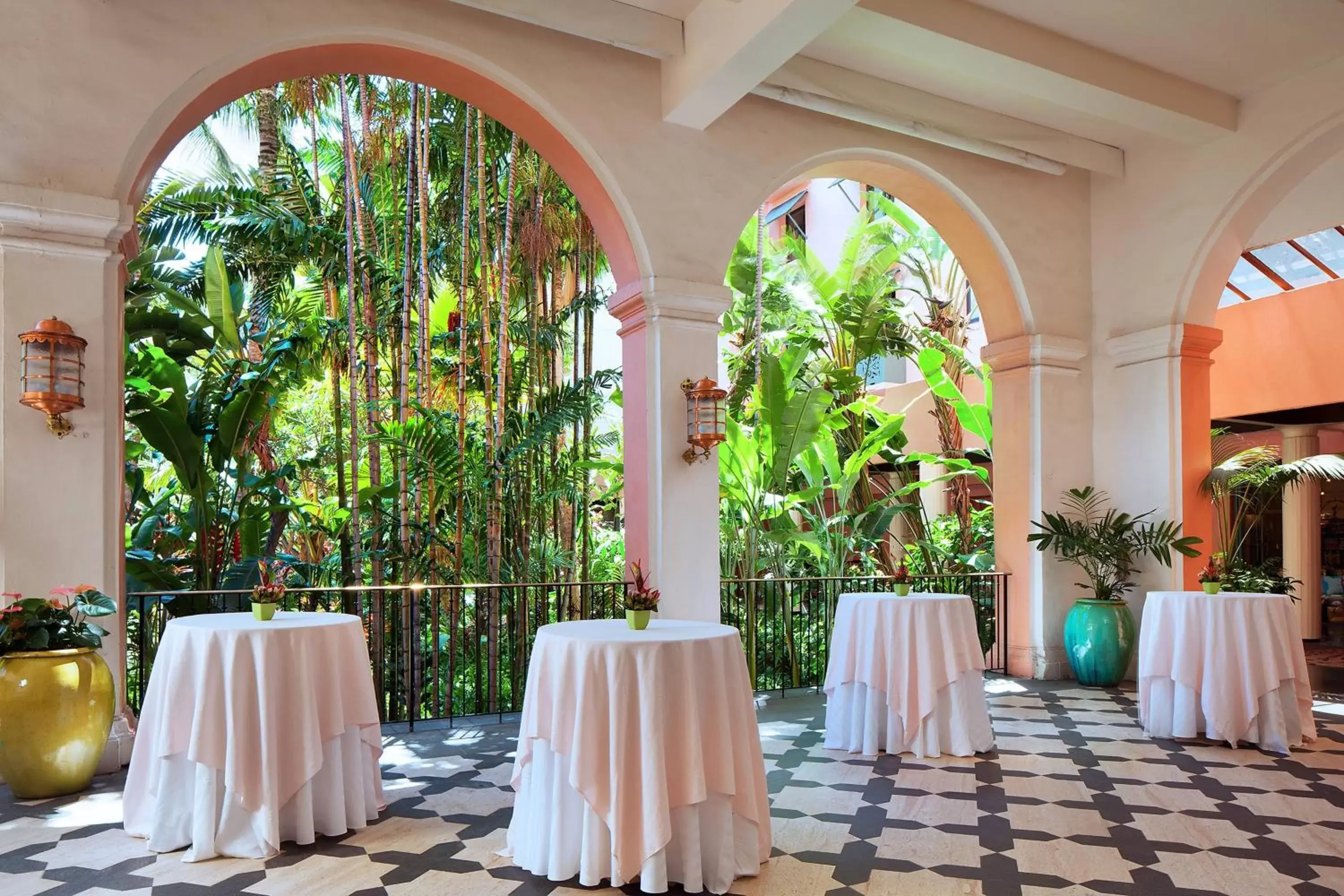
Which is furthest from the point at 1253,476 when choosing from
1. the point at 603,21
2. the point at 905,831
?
the point at 603,21

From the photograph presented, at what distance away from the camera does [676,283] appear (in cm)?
647

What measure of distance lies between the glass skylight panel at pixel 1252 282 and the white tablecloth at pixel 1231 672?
668 centimetres

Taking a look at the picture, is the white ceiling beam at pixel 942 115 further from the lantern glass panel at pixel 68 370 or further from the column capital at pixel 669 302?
the lantern glass panel at pixel 68 370

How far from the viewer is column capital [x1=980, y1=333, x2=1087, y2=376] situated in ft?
27.1

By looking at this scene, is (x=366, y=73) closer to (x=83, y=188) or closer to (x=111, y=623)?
(x=83, y=188)

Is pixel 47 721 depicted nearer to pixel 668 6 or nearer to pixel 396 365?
pixel 668 6

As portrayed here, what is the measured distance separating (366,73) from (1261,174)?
21.5ft

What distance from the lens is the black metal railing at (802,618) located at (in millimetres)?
7930

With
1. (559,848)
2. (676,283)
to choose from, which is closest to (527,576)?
(676,283)

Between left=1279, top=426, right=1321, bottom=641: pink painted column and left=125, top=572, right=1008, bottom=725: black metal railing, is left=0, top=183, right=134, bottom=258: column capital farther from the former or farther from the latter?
left=1279, top=426, right=1321, bottom=641: pink painted column

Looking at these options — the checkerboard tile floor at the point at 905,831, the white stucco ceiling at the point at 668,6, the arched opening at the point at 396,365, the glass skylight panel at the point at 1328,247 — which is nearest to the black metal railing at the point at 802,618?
the arched opening at the point at 396,365

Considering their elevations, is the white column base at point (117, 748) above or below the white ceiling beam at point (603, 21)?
below

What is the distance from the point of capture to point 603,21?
19.6 feet

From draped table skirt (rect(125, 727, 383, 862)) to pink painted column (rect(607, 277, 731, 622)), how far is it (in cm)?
270
